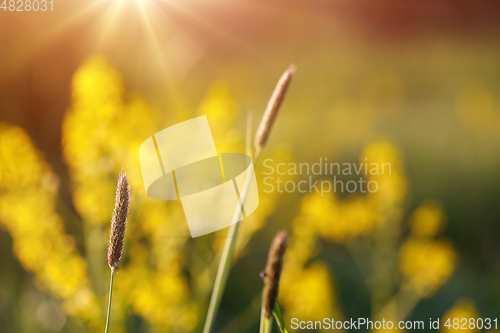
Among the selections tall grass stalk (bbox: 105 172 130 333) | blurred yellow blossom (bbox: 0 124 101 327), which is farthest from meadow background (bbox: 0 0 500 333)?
tall grass stalk (bbox: 105 172 130 333)

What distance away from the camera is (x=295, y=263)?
110 cm

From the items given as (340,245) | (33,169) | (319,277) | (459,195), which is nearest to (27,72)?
(33,169)

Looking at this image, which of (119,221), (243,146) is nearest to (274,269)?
(119,221)

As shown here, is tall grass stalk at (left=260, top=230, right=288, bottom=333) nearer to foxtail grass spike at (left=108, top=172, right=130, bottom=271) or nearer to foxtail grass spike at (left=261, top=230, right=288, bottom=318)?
foxtail grass spike at (left=261, top=230, right=288, bottom=318)

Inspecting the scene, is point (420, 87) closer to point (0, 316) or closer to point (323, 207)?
point (323, 207)

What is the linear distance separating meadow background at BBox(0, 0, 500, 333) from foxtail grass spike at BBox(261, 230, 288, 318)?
2.20 ft

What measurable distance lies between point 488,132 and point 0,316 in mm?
2272

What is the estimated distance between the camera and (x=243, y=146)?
1.19 m

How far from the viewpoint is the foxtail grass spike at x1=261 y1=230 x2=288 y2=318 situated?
27 cm

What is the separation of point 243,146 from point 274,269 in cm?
93

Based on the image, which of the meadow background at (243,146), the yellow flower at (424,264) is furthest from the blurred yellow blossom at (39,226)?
the yellow flower at (424,264)

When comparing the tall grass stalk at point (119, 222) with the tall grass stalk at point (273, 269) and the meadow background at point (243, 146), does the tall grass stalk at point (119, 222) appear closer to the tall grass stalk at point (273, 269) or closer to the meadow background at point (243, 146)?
the tall grass stalk at point (273, 269)

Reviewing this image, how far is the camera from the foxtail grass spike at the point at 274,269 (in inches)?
10.5

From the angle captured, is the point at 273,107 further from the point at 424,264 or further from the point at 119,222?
the point at 424,264
